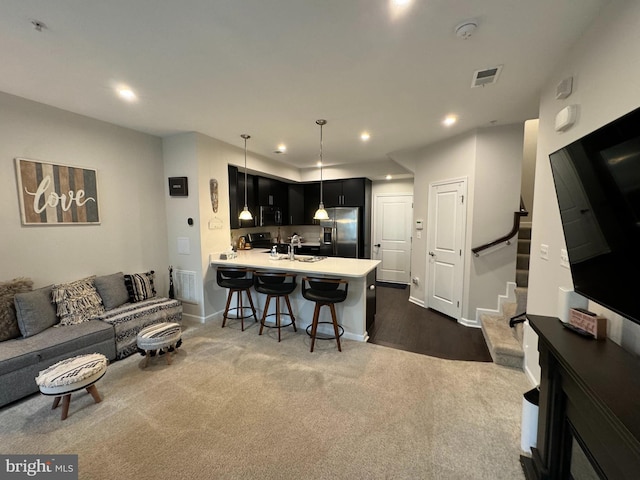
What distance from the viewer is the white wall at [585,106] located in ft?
4.29

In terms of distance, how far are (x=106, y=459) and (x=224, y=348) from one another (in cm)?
140

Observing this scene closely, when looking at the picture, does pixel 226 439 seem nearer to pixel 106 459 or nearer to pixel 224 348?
pixel 106 459

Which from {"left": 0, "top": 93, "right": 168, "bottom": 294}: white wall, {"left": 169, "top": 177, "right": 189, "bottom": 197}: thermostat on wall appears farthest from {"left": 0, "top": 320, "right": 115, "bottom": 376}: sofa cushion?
{"left": 169, "top": 177, "right": 189, "bottom": 197}: thermostat on wall

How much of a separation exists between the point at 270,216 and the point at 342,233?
160 centimetres

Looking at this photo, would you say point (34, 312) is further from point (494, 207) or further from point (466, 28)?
point (494, 207)

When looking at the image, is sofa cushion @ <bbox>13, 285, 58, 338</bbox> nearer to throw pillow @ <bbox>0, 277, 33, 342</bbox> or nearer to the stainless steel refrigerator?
throw pillow @ <bbox>0, 277, 33, 342</bbox>

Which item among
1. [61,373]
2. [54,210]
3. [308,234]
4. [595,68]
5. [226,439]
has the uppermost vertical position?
[595,68]

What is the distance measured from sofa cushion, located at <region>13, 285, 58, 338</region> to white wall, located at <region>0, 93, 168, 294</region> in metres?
0.31

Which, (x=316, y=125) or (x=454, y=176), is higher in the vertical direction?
(x=316, y=125)

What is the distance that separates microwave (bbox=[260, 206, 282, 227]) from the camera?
530 centimetres

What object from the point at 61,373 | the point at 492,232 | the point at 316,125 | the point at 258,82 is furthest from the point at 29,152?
the point at 492,232

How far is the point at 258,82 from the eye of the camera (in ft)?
7.41

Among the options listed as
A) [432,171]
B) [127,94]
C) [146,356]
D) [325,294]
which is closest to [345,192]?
[432,171]

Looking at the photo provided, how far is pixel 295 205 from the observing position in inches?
245
